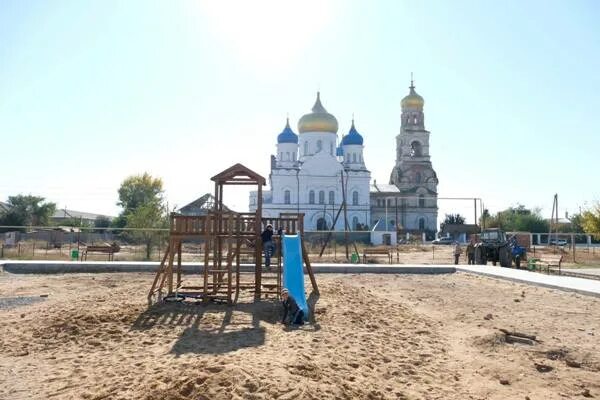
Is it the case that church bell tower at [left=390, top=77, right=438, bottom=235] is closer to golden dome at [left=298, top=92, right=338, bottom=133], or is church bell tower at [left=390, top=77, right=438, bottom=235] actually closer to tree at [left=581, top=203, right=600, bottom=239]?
golden dome at [left=298, top=92, right=338, bottom=133]

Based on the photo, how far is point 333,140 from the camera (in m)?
57.3

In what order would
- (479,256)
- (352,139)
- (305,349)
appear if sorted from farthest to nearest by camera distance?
(352,139), (479,256), (305,349)

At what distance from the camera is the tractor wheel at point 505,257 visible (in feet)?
Answer: 69.2

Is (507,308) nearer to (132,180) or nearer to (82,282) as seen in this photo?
(82,282)

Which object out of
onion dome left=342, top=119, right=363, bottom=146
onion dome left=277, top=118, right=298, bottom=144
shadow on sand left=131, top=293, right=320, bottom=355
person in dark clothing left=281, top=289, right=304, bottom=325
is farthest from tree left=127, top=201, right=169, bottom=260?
onion dome left=342, top=119, right=363, bottom=146

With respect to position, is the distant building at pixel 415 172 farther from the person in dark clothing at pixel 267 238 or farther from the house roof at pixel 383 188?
the person in dark clothing at pixel 267 238

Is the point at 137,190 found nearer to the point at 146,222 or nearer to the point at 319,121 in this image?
the point at 319,121

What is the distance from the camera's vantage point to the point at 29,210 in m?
58.5

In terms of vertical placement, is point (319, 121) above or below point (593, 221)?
above

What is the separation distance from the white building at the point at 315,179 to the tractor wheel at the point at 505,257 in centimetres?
3336

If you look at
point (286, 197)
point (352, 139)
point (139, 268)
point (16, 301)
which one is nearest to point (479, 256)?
point (139, 268)

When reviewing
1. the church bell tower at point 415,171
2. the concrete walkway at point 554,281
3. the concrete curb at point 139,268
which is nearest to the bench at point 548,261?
the concrete walkway at point 554,281

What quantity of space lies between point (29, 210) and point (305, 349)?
61.0m

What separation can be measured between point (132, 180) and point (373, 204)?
32.5 metres
